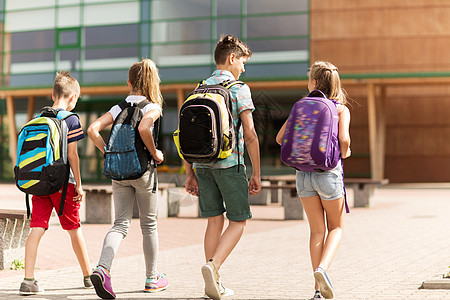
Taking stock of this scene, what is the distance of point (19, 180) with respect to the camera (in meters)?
5.64

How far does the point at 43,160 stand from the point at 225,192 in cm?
144

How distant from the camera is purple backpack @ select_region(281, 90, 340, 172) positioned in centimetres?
507

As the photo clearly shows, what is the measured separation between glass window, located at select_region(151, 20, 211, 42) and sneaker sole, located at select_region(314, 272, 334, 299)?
25738mm

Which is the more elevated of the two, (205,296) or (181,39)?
(181,39)

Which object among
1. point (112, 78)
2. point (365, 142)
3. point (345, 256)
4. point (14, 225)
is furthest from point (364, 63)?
point (14, 225)

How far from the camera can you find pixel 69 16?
103 feet

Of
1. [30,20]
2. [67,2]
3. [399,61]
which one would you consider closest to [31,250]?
[399,61]

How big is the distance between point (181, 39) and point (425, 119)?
10769 millimetres

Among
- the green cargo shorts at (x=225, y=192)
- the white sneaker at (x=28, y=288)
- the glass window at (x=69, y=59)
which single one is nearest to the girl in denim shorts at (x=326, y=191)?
the green cargo shorts at (x=225, y=192)

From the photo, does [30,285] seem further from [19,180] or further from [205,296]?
[205,296]

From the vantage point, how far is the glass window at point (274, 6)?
2988 centimetres

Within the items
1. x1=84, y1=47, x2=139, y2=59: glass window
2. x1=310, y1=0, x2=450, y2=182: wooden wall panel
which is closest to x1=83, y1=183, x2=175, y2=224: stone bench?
x1=84, y1=47, x2=139, y2=59: glass window

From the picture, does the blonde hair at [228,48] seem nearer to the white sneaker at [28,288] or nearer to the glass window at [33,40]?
the white sneaker at [28,288]

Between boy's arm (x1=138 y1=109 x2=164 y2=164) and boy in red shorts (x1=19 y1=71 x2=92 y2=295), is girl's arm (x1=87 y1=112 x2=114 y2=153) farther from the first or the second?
boy's arm (x1=138 y1=109 x2=164 y2=164)
